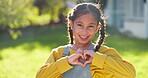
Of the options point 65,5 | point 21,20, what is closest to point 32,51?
point 21,20

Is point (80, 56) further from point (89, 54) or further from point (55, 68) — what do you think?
point (55, 68)

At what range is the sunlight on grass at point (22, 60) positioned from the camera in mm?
8555

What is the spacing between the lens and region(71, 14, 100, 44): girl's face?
2.69m

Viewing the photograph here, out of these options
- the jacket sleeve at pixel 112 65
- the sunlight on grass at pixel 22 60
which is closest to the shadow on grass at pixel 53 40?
the sunlight on grass at pixel 22 60

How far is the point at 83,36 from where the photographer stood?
8.92 feet

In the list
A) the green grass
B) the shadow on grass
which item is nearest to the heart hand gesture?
the green grass

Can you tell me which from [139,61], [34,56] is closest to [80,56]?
[139,61]

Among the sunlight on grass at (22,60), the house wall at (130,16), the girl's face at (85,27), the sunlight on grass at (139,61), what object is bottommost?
the sunlight on grass at (22,60)

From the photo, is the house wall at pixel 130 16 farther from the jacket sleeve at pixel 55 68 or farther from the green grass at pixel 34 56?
the jacket sleeve at pixel 55 68

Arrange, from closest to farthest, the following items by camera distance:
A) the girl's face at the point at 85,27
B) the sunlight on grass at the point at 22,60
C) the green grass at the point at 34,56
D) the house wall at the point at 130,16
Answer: the girl's face at the point at 85,27 < the green grass at the point at 34,56 < the sunlight on grass at the point at 22,60 < the house wall at the point at 130,16

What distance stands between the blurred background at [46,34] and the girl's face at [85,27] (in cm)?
119

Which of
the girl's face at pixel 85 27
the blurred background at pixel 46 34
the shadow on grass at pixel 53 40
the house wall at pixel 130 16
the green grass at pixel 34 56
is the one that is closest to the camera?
the girl's face at pixel 85 27

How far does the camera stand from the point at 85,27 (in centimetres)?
270

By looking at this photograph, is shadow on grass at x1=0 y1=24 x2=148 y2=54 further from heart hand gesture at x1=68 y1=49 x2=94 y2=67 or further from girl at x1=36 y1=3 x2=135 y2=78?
heart hand gesture at x1=68 y1=49 x2=94 y2=67
